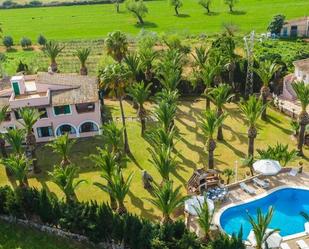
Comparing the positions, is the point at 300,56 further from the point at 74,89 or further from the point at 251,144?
the point at 74,89

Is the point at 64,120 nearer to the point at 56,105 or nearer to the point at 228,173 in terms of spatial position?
the point at 56,105

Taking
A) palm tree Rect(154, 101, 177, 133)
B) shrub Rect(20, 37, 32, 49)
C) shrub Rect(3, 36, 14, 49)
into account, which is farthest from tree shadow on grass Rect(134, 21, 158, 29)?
palm tree Rect(154, 101, 177, 133)

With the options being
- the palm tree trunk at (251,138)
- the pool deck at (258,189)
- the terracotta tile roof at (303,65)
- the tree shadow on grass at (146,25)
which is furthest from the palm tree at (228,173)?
the tree shadow on grass at (146,25)

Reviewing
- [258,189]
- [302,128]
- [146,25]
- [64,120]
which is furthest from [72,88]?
[146,25]

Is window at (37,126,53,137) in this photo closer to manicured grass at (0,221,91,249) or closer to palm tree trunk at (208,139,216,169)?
manicured grass at (0,221,91,249)

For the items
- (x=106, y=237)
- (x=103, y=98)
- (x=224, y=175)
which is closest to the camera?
(x=106, y=237)

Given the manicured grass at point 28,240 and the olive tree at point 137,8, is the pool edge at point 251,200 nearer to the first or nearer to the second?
the manicured grass at point 28,240

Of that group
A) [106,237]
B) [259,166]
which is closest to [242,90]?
[259,166]
